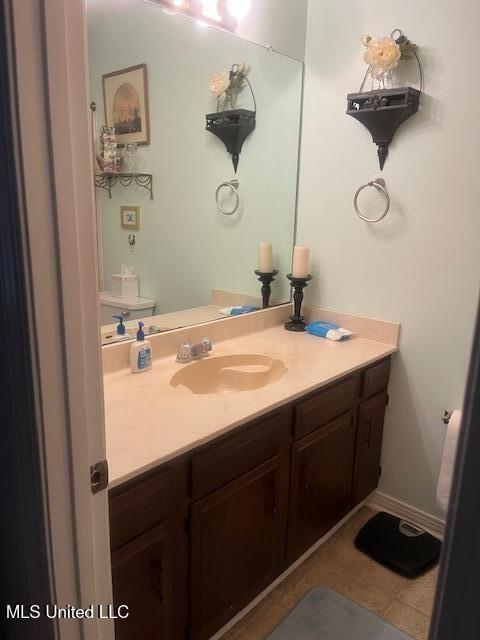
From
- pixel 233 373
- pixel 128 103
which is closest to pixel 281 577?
pixel 233 373

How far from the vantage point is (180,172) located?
1.98 metres

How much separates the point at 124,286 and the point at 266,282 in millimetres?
756

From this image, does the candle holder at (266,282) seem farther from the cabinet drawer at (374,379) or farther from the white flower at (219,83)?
the white flower at (219,83)

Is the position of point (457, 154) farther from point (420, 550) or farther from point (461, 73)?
point (420, 550)

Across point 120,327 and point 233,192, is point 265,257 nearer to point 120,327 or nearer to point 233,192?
point 233,192

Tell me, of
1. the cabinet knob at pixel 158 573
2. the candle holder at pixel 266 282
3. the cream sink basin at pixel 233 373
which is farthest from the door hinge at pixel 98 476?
the candle holder at pixel 266 282

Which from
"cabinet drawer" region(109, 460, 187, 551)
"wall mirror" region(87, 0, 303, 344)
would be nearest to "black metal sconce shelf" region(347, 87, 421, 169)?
"wall mirror" region(87, 0, 303, 344)

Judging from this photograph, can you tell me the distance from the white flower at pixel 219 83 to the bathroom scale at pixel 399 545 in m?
2.00

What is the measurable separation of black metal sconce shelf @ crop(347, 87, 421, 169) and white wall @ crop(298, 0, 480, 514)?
44mm

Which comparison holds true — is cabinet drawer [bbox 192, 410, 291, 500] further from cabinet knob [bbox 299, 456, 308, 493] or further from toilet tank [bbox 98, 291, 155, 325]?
toilet tank [bbox 98, 291, 155, 325]

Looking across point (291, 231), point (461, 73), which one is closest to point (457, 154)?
point (461, 73)

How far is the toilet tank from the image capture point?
1.81m

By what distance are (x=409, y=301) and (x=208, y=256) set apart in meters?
0.91

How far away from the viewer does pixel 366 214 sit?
2094mm
